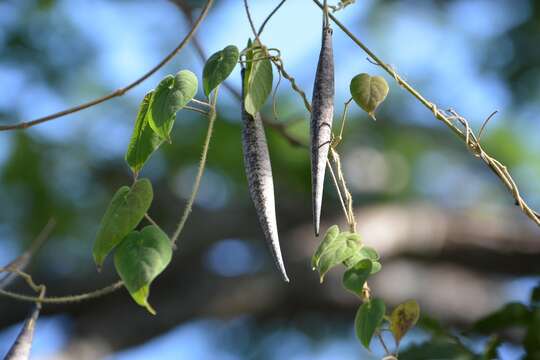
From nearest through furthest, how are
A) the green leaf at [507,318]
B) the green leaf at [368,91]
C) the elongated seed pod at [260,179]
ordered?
the elongated seed pod at [260,179], the green leaf at [368,91], the green leaf at [507,318]

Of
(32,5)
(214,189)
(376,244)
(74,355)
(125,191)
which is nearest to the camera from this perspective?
(125,191)

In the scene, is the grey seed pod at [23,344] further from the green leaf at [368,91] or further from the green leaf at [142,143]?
the green leaf at [368,91]

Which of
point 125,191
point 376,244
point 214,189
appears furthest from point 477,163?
point 125,191

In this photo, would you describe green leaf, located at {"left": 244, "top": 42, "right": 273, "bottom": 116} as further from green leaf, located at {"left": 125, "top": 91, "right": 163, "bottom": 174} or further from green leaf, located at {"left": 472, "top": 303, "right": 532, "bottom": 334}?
green leaf, located at {"left": 472, "top": 303, "right": 532, "bottom": 334}

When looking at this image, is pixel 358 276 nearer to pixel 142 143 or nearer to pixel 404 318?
pixel 404 318

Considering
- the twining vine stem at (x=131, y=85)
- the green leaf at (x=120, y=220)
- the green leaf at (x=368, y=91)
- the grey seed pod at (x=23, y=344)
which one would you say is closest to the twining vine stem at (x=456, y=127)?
the green leaf at (x=368, y=91)

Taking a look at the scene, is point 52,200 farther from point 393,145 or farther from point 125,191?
point 125,191

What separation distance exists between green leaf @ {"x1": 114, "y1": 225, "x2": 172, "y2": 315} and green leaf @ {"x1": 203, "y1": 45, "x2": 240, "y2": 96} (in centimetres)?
14

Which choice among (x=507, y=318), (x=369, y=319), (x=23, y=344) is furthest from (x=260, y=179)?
(x=507, y=318)

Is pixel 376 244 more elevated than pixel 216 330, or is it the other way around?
pixel 376 244

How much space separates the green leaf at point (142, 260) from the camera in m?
0.69

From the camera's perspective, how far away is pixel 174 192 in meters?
4.63

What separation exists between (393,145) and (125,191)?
14.3 feet

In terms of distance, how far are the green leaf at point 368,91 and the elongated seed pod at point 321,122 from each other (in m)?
0.06
